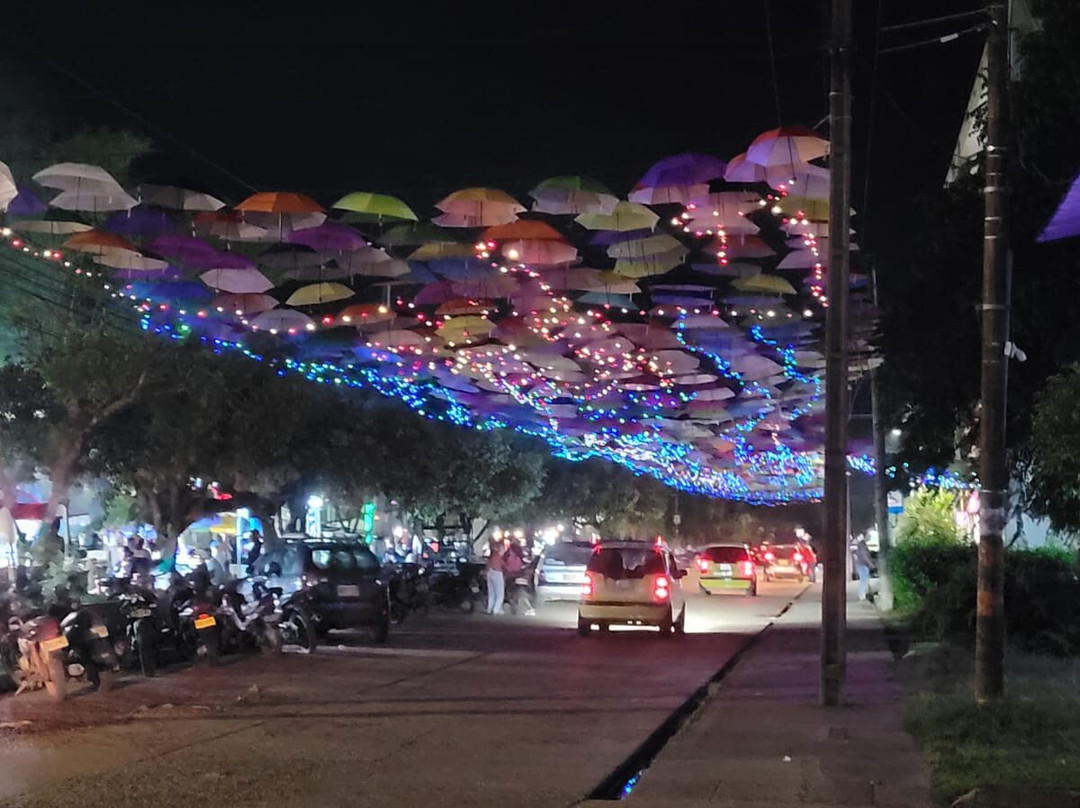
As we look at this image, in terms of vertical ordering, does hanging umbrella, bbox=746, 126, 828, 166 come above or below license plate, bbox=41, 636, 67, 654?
above

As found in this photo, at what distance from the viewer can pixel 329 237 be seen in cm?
1700

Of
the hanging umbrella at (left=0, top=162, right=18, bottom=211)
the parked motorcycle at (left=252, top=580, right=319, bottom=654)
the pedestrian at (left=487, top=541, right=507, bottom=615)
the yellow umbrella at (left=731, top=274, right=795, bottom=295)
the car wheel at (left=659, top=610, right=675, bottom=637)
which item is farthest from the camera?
the pedestrian at (left=487, top=541, right=507, bottom=615)

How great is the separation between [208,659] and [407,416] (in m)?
17.8

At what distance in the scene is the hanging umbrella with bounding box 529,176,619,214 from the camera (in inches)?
623

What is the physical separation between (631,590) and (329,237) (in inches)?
331

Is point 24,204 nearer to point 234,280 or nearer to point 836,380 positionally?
point 234,280

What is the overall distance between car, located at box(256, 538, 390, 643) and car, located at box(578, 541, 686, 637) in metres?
3.62

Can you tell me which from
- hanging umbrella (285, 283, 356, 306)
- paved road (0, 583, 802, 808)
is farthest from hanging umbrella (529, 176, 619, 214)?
paved road (0, 583, 802, 808)

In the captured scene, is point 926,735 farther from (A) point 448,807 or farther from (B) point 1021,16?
(B) point 1021,16

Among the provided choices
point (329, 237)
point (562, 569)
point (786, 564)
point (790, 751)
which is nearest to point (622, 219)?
point (329, 237)

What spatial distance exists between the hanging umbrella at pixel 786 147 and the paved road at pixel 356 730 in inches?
241

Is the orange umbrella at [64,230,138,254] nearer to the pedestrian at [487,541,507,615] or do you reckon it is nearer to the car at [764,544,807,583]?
the pedestrian at [487,541,507,615]

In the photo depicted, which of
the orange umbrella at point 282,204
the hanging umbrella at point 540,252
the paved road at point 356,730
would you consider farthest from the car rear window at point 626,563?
the orange umbrella at point 282,204

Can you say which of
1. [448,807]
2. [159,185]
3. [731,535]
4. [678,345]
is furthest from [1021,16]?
[731,535]
